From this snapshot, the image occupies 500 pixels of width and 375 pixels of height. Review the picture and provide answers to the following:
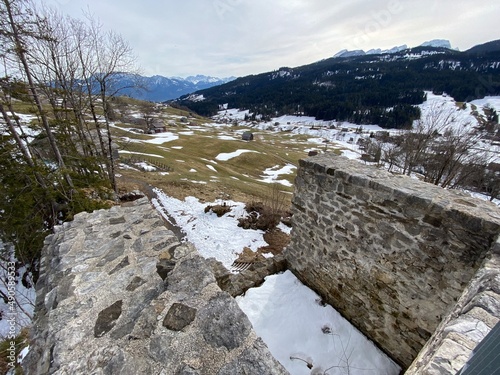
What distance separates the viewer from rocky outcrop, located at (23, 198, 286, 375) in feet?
6.25

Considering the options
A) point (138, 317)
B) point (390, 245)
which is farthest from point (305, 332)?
point (138, 317)

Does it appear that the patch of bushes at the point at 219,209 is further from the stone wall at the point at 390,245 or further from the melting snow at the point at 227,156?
the melting snow at the point at 227,156

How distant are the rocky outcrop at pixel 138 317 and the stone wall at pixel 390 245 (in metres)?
2.16

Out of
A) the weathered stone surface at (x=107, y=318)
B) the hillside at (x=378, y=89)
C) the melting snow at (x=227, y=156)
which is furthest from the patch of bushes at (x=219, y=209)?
the hillside at (x=378, y=89)

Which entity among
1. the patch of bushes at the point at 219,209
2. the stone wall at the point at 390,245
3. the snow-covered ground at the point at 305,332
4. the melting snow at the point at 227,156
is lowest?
the melting snow at the point at 227,156

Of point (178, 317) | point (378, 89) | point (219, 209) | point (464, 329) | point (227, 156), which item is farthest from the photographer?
point (378, 89)

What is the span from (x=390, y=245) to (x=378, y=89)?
16433 cm

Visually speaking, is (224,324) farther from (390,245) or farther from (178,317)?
(390,245)

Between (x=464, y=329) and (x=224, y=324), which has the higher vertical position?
(x=464, y=329)

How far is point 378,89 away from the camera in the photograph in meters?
137

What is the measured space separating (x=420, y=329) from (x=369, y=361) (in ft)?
3.37

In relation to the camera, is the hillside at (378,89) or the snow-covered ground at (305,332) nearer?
the snow-covered ground at (305,332)

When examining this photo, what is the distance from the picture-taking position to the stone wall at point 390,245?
9.48 ft

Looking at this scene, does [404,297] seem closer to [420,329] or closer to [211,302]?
[420,329]
